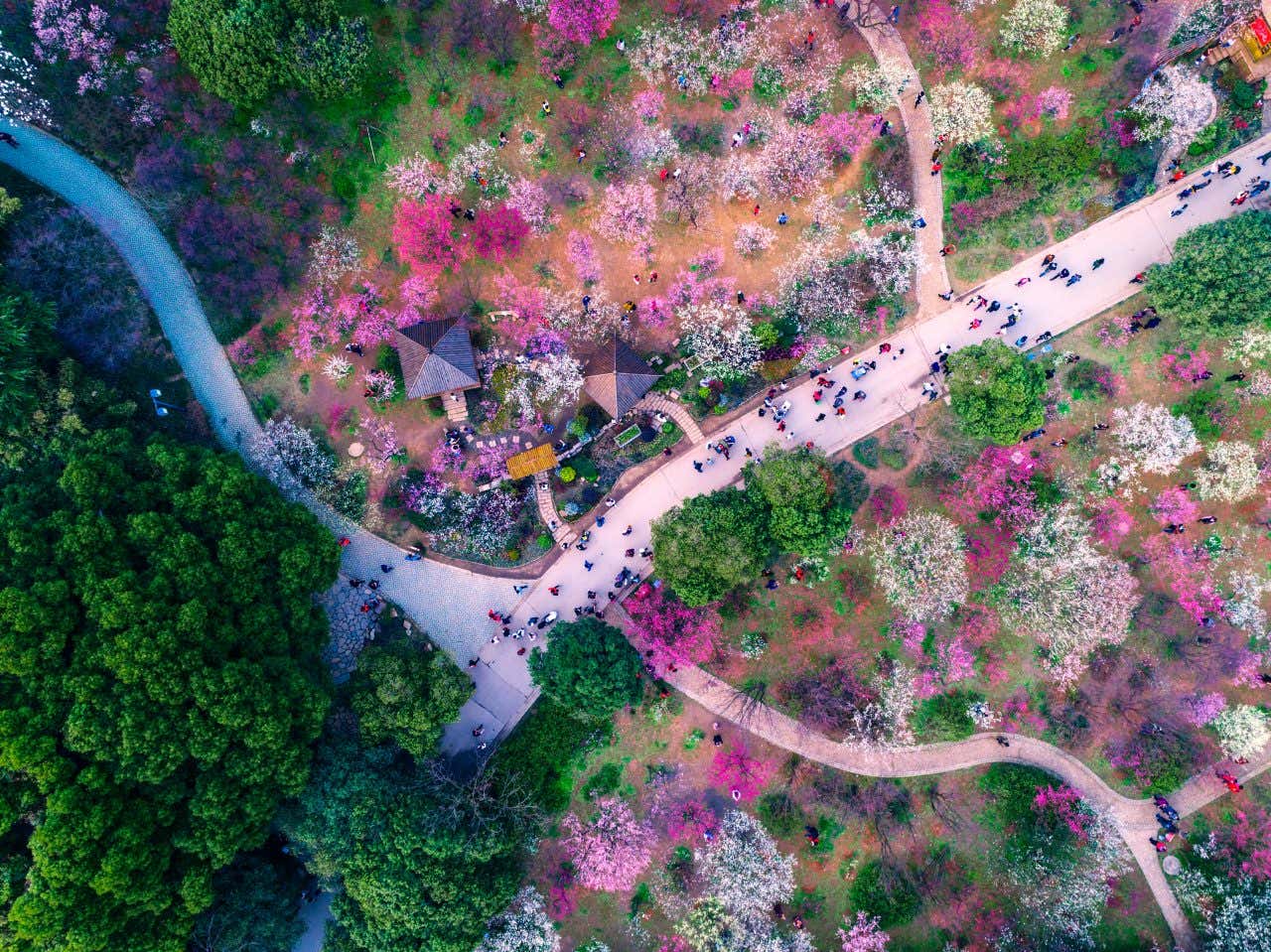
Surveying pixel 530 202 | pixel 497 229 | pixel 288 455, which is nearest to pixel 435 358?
pixel 497 229

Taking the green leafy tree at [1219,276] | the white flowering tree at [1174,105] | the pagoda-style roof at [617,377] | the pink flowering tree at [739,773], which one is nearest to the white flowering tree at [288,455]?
the pagoda-style roof at [617,377]

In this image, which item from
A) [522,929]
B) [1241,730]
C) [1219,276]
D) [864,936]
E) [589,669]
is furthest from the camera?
[864,936]

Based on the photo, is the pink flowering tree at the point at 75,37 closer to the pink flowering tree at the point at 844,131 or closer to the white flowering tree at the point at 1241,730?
the pink flowering tree at the point at 844,131

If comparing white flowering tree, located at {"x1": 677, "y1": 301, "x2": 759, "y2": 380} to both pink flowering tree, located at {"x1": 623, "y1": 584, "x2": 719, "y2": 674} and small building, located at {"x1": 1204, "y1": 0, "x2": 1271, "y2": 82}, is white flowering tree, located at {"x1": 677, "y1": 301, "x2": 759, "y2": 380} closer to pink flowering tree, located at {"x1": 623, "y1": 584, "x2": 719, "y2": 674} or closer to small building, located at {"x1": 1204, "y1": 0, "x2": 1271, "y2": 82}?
pink flowering tree, located at {"x1": 623, "y1": 584, "x2": 719, "y2": 674}

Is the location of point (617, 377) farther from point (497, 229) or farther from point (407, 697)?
point (407, 697)

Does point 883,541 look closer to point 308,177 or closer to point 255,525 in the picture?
point 255,525
